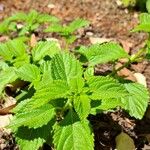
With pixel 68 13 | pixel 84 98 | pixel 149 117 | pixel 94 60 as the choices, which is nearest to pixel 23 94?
pixel 94 60

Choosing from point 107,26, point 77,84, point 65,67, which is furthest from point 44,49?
point 107,26

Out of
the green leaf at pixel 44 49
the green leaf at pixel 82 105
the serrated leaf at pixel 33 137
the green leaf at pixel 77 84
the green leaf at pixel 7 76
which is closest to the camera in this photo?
the green leaf at pixel 82 105

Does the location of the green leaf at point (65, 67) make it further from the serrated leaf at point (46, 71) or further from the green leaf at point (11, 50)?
the green leaf at point (11, 50)

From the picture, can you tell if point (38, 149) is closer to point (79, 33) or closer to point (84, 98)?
point (84, 98)

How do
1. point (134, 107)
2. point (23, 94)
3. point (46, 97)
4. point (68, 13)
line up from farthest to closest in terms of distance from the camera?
point (68, 13), point (23, 94), point (134, 107), point (46, 97)

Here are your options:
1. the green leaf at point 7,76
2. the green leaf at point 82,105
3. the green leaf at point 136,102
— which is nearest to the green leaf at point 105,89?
the green leaf at point 82,105

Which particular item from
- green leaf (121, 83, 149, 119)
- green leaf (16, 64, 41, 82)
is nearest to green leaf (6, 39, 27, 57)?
green leaf (16, 64, 41, 82)
